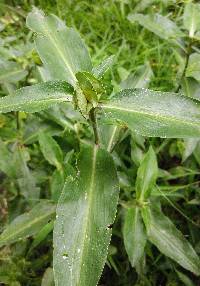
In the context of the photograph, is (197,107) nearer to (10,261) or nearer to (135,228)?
(135,228)

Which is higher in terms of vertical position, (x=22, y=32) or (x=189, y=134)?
(x=189, y=134)

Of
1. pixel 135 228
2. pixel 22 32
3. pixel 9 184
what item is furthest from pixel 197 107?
pixel 22 32

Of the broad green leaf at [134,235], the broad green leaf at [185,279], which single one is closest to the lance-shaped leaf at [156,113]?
the broad green leaf at [134,235]

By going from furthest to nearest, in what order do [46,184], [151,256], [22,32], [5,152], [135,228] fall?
[22,32] < [46,184] < [151,256] < [5,152] < [135,228]

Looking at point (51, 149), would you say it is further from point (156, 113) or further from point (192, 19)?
point (192, 19)

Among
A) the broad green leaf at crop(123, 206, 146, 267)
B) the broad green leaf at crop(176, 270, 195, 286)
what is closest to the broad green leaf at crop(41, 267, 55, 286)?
the broad green leaf at crop(123, 206, 146, 267)

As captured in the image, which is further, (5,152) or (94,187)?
(5,152)

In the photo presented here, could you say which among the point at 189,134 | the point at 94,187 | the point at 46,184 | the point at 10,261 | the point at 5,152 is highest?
the point at 189,134
